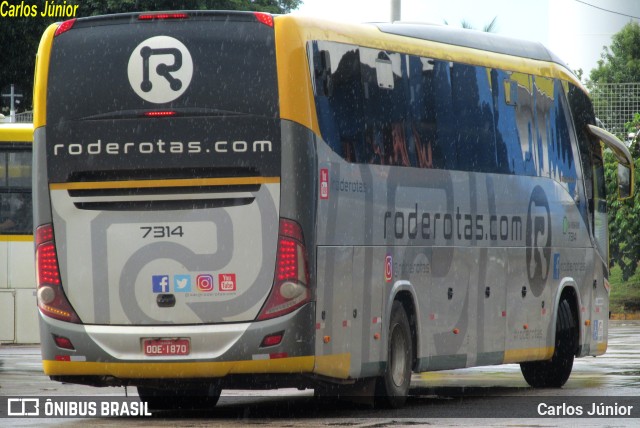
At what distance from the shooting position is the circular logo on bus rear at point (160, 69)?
1388cm

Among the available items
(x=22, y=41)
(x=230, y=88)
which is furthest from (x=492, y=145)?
(x=22, y=41)

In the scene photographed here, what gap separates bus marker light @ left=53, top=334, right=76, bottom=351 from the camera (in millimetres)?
14045

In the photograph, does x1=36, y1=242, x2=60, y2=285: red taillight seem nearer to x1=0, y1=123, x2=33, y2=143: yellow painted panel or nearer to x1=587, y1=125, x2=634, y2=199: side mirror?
x1=587, y1=125, x2=634, y2=199: side mirror

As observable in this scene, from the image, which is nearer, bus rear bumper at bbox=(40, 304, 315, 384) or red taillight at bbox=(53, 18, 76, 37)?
bus rear bumper at bbox=(40, 304, 315, 384)

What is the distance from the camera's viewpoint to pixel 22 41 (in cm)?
3900

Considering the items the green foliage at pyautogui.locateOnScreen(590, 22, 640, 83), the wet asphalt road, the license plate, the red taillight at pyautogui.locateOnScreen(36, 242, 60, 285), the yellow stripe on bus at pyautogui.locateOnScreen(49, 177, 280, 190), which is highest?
the green foliage at pyautogui.locateOnScreen(590, 22, 640, 83)

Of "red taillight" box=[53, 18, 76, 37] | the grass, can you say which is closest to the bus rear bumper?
"red taillight" box=[53, 18, 76, 37]

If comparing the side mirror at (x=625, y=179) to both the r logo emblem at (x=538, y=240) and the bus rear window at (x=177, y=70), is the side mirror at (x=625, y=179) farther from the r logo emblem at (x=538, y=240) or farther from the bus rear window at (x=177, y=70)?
the bus rear window at (x=177, y=70)

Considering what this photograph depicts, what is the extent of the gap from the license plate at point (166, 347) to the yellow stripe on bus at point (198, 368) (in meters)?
0.09

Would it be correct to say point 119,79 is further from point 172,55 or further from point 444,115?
point 444,115

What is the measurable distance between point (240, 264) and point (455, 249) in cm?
344

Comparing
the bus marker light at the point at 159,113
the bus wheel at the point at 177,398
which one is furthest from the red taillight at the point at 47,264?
the bus wheel at the point at 177,398

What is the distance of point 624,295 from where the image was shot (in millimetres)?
43156

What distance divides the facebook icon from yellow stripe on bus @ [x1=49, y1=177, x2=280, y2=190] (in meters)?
0.78
